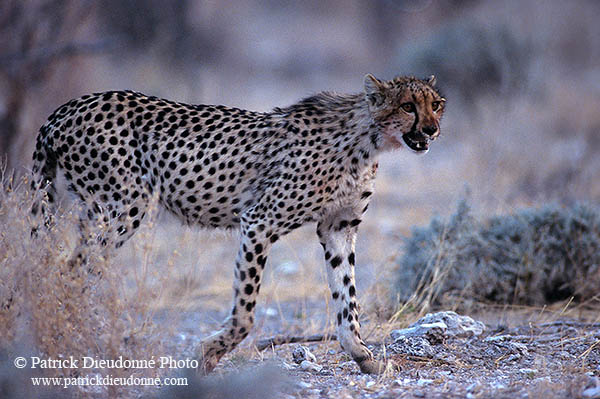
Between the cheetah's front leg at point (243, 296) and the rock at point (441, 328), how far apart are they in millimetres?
1008

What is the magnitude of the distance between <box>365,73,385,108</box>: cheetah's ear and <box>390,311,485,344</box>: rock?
1347 mm

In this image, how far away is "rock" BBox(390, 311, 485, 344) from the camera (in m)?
4.62

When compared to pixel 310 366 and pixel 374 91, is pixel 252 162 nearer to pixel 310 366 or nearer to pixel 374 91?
pixel 374 91

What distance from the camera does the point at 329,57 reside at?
2552cm

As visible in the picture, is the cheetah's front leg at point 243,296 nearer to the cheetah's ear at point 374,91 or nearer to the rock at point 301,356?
the rock at point 301,356

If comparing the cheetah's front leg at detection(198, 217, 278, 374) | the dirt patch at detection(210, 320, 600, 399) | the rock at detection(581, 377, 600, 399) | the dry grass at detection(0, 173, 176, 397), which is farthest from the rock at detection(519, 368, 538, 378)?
the dry grass at detection(0, 173, 176, 397)

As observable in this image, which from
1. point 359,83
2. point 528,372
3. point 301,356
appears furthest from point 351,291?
point 359,83

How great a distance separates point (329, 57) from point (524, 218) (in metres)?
19.8

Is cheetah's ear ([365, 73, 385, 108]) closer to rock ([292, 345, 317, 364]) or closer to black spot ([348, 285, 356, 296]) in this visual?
black spot ([348, 285, 356, 296])

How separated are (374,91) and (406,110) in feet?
0.79

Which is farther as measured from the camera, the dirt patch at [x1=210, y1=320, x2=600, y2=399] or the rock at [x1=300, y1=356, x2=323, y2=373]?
the rock at [x1=300, y1=356, x2=323, y2=373]

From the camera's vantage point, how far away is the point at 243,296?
4195 mm

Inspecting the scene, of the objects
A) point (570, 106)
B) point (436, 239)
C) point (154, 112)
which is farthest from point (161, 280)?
point (570, 106)

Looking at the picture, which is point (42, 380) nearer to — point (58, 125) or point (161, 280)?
point (161, 280)
